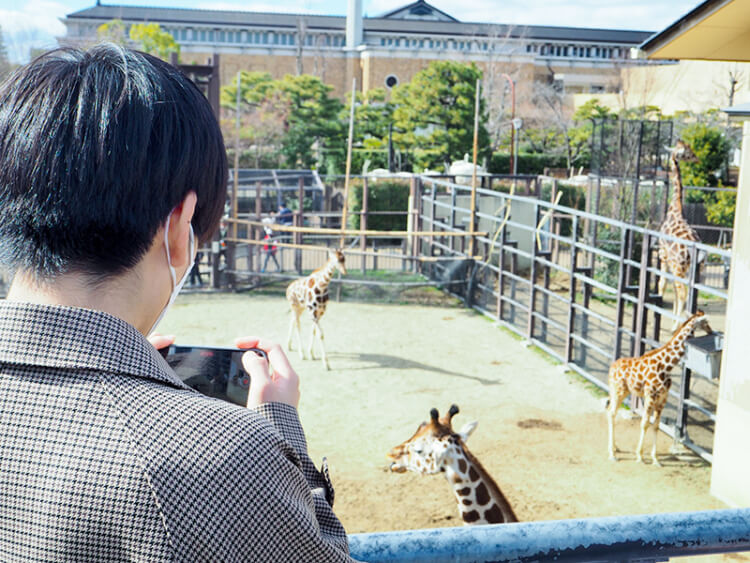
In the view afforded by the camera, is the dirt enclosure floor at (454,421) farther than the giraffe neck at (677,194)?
No

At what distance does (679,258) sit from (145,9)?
54.8 m

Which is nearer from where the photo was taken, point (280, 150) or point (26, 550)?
point (26, 550)

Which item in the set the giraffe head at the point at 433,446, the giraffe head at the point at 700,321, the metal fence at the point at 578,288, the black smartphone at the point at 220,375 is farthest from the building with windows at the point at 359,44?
the black smartphone at the point at 220,375

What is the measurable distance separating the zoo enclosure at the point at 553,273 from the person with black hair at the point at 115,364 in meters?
5.70

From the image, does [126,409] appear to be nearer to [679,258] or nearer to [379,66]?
[679,258]

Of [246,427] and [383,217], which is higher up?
[246,427]

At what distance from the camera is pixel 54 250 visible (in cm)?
90

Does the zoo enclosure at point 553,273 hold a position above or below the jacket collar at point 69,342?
below

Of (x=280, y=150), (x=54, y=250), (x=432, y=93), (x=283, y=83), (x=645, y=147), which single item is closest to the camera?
(x=54, y=250)

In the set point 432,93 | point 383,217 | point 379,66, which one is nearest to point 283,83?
point 432,93

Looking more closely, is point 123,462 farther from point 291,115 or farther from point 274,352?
point 291,115

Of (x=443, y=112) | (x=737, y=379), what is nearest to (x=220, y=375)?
(x=737, y=379)

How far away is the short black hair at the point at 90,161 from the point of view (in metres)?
0.89

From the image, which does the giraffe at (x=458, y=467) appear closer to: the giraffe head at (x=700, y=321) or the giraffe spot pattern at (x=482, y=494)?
the giraffe spot pattern at (x=482, y=494)
